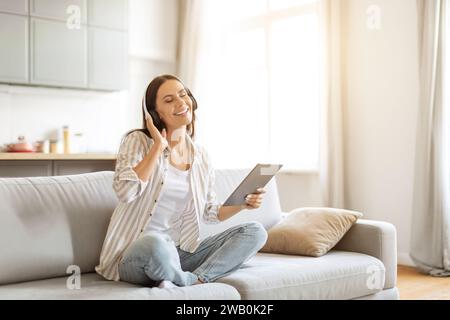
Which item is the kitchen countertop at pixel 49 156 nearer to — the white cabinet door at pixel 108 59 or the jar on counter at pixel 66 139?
the jar on counter at pixel 66 139

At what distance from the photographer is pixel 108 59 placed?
5.45 m

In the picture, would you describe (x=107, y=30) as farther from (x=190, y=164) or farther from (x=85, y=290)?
(x=85, y=290)

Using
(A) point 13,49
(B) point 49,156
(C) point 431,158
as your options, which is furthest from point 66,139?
(C) point 431,158

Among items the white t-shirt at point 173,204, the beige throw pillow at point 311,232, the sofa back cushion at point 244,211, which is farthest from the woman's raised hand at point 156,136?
the beige throw pillow at point 311,232

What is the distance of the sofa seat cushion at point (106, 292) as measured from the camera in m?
1.89

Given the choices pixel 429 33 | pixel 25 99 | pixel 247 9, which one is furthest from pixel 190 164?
pixel 247 9

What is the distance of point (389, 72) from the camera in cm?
455

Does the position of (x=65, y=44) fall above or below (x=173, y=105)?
above

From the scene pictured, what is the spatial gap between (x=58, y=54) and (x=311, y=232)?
3242 millimetres

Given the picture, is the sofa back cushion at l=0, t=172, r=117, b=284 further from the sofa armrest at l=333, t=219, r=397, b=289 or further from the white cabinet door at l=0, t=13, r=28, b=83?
the white cabinet door at l=0, t=13, r=28, b=83

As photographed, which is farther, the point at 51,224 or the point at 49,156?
the point at 49,156

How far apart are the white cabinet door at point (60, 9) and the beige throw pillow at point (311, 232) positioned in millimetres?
3145

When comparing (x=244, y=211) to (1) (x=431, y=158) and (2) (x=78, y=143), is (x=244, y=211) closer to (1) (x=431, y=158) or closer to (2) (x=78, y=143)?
(1) (x=431, y=158)
